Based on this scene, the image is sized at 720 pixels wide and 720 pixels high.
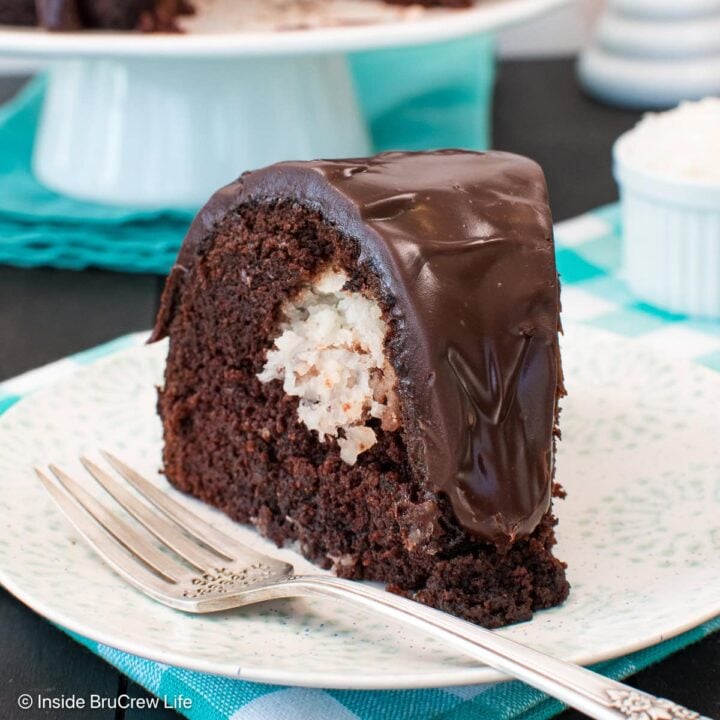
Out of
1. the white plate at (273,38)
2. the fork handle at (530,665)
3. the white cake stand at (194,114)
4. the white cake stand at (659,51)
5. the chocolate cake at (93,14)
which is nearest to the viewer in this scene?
the fork handle at (530,665)

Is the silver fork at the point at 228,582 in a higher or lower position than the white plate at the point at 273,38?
lower

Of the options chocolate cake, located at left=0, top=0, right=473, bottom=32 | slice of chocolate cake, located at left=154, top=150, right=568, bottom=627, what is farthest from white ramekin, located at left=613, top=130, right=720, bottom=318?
slice of chocolate cake, located at left=154, top=150, right=568, bottom=627

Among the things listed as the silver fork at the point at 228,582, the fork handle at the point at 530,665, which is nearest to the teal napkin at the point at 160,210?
the silver fork at the point at 228,582

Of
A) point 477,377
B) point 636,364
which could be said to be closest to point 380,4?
point 636,364

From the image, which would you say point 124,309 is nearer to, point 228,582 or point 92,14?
point 92,14

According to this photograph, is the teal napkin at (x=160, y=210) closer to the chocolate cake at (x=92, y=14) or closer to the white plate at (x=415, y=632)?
the chocolate cake at (x=92, y=14)

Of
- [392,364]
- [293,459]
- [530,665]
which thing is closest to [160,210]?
[293,459]

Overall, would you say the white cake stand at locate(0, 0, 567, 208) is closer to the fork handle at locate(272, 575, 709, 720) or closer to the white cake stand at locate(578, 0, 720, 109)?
the white cake stand at locate(578, 0, 720, 109)
